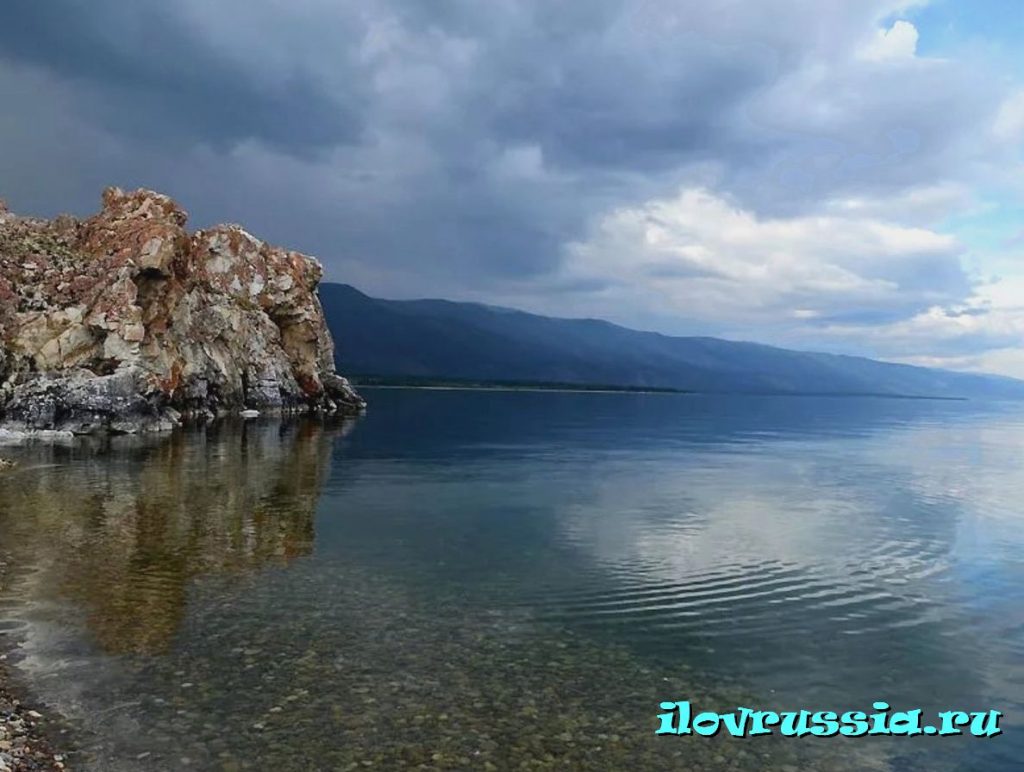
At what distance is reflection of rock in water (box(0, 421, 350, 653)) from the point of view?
2197 centimetres

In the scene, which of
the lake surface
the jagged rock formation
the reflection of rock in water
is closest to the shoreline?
the lake surface

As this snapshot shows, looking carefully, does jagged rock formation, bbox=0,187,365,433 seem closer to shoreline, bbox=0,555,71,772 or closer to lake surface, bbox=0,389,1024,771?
lake surface, bbox=0,389,1024,771

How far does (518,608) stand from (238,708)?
9.73 metres

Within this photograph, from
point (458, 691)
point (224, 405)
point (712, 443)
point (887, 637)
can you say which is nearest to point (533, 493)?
point (887, 637)

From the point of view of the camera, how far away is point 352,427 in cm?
10188

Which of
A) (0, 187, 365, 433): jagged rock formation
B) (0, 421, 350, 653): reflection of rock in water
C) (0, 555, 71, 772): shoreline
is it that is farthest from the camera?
(0, 187, 365, 433): jagged rock formation

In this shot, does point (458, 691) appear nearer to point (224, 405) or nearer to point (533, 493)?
point (533, 493)

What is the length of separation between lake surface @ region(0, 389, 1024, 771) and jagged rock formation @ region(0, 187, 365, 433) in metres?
30.0

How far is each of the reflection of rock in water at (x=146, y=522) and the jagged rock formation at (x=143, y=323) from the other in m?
16.2

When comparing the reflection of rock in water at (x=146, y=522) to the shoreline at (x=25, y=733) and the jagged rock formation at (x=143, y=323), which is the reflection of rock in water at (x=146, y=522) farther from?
the jagged rock formation at (x=143, y=323)

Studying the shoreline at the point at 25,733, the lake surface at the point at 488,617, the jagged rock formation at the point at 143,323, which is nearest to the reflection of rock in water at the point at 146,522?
the lake surface at the point at 488,617

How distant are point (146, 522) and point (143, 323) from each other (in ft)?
202

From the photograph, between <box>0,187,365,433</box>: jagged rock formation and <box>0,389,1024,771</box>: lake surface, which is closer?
<box>0,389,1024,771</box>: lake surface

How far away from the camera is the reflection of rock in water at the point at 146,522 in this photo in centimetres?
2197
